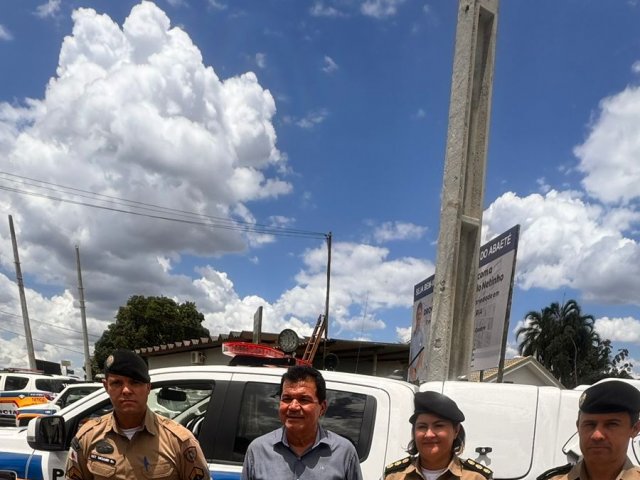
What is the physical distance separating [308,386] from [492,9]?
5.09m

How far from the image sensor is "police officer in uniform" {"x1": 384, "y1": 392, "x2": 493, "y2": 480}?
230 centimetres

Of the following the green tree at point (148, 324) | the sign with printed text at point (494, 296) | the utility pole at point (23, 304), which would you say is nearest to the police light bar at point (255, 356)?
the sign with printed text at point (494, 296)

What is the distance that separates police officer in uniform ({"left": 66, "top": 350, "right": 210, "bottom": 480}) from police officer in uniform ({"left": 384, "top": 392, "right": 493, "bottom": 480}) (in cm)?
85

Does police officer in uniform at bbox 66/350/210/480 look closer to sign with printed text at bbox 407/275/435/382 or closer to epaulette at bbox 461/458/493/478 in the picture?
epaulette at bbox 461/458/493/478

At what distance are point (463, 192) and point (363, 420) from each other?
3.12m

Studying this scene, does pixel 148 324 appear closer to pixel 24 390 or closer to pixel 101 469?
pixel 24 390

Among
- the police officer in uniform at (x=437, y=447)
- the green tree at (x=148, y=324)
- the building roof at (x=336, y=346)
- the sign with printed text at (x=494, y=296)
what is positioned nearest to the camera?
the police officer in uniform at (x=437, y=447)

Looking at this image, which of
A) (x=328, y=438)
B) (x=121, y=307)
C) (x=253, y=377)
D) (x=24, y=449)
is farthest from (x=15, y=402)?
(x=121, y=307)

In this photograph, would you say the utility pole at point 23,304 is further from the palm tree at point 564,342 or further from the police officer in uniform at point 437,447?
the palm tree at point 564,342

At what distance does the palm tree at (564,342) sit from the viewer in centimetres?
4844

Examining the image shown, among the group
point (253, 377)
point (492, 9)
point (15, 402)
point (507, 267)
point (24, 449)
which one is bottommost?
point (15, 402)

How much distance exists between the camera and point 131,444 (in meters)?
2.48

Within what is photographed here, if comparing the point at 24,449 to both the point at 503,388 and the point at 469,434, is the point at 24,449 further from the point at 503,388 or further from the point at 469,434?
the point at 503,388

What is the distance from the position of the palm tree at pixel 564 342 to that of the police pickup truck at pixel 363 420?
46311mm
